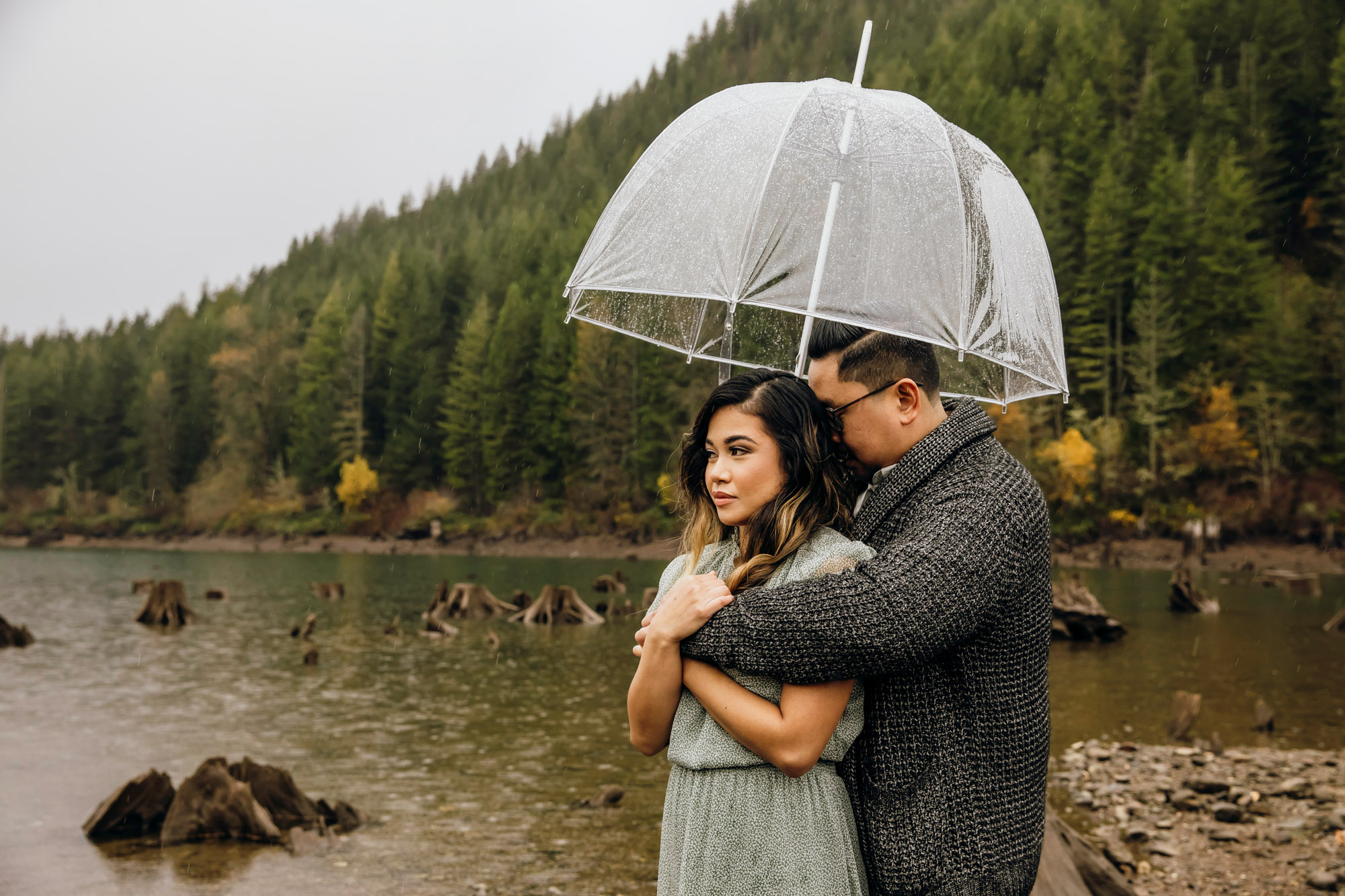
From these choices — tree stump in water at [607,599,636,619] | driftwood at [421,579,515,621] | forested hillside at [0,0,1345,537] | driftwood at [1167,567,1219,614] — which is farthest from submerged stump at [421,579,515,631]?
forested hillside at [0,0,1345,537]

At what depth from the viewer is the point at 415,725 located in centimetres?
1280

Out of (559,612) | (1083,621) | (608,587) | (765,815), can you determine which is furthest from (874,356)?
(608,587)

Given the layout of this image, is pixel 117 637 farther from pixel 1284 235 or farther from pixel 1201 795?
pixel 1284 235

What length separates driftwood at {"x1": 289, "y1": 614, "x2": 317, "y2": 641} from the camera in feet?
68.3

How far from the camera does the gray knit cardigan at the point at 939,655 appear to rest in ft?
7.07

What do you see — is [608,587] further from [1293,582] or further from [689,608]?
[689,608]

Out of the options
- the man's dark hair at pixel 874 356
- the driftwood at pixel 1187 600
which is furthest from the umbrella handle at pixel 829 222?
the driftwood at pixel 1187 600

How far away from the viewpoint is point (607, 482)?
65375 millimetres

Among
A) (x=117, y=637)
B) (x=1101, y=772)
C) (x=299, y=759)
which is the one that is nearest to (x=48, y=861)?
(x=299, y=759)

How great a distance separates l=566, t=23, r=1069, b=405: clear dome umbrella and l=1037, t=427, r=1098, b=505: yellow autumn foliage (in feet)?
162

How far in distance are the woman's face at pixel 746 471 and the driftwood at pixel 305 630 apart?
19.7 metres

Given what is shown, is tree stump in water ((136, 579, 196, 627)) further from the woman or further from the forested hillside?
the forested hillside

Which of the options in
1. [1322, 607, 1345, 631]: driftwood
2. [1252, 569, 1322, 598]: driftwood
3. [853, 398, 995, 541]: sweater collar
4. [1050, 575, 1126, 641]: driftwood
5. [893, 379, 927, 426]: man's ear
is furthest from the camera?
[1252, 569, 1322, 598]: driftwood

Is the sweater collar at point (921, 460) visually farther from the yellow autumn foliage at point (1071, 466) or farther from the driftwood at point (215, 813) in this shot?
the yellow autumn foliage at point (1071, 466)
